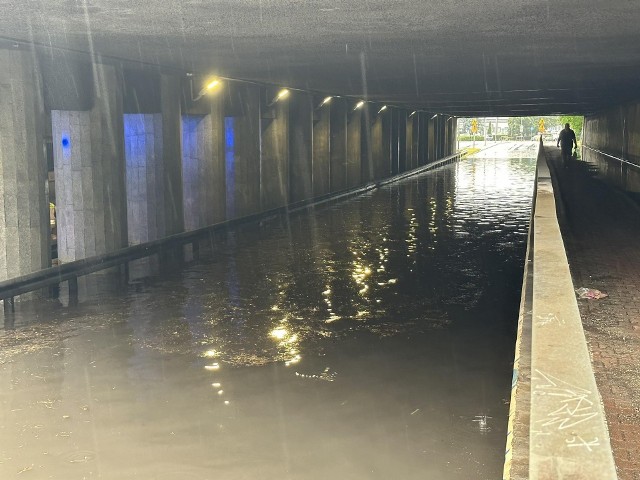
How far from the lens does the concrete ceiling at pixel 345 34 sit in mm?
8344

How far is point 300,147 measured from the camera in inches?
1020

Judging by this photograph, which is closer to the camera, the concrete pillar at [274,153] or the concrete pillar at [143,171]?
the concrete pillar at [143,171]

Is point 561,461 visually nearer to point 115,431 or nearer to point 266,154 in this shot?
point 115,431

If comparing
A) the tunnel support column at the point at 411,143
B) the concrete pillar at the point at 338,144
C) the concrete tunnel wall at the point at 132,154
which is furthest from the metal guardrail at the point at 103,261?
the tunnel support column at the point at 411,143

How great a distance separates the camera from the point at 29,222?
1188 centimetres

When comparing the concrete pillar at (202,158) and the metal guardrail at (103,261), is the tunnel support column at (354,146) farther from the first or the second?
the concrete pillar at (202,158)

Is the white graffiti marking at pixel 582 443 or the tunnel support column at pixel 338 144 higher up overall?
the tunnel support column at pixel 338 144

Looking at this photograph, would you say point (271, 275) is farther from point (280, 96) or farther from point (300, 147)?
point (300, 147)

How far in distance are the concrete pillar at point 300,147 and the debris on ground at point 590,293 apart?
16070 mm

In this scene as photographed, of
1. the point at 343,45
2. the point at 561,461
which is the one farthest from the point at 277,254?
the point at 561,461

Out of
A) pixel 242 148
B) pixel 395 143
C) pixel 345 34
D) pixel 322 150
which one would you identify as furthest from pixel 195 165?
pixel 395 143

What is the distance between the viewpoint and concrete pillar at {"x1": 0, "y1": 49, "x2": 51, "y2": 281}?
11.4 m

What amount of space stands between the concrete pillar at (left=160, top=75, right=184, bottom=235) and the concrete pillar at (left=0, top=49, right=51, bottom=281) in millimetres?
4532

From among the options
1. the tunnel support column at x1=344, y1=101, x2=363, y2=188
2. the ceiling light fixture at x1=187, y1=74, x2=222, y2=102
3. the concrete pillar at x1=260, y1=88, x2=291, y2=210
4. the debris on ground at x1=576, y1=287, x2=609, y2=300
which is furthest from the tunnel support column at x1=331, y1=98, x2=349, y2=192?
the debris on ground at x1=576, y1=287, x2=609, y2=300
